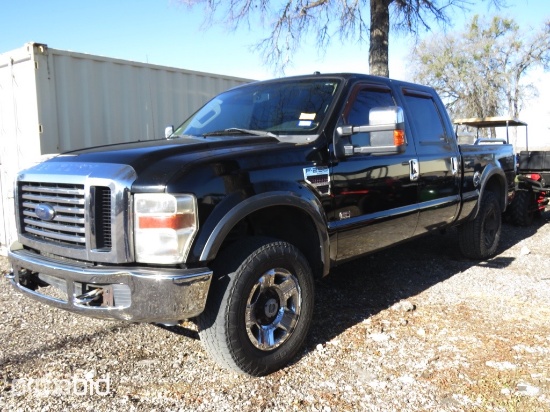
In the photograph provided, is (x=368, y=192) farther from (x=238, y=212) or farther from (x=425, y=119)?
(x=425, y=119)

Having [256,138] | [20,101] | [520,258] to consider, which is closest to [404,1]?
[520,258]

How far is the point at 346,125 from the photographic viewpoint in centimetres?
374

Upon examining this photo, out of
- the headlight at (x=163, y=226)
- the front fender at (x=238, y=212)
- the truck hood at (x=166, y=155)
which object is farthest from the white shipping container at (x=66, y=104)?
the front fender at (x=238, y=212)

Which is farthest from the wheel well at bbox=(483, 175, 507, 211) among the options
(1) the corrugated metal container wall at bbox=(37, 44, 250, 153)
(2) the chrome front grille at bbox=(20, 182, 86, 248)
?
(2) the chrome front grille at bbox=(20, 182, 86, 248)

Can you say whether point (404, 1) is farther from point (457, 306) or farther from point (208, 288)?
A: point (208, 288)

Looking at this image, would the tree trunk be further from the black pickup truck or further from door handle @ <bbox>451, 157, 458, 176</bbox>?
the black pickup truck

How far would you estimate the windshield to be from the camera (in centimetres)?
377

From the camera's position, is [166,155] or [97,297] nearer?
[97,297]

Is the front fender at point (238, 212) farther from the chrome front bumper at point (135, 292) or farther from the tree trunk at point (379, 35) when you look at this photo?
the tree trunk at point (379, 35)

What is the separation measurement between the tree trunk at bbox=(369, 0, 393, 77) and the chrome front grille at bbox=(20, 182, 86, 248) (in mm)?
9313

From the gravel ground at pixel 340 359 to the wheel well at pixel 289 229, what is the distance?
0.68 m

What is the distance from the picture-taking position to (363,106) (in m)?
4.03

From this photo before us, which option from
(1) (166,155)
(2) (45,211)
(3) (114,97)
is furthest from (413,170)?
(3) (114,97)

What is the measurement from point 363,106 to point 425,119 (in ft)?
3.84
